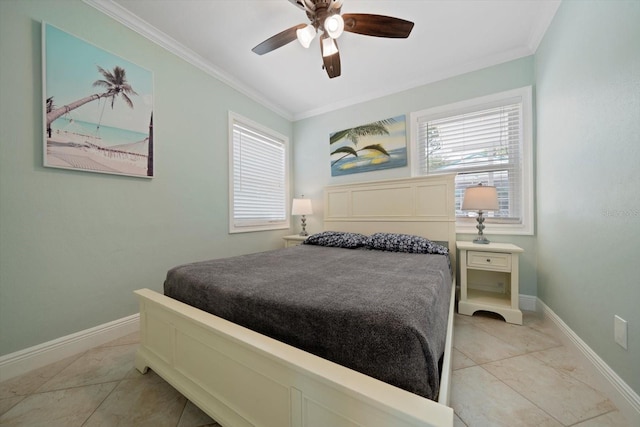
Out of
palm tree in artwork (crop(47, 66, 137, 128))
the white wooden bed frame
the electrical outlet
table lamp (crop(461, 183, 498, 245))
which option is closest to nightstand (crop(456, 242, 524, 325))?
table lamp (crop(461, 183, 498, 245))

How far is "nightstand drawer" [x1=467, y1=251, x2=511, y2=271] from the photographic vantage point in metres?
2.04

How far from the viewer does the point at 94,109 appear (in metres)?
1.72

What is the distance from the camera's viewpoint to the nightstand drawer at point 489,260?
2.04 meters

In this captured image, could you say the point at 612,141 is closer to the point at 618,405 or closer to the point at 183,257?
the point at 618,405

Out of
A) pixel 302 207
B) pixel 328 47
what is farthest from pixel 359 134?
pixel 328 47

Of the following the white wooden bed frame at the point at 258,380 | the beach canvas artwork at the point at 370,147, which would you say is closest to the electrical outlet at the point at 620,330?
the white wooden bed frame at the point at 258,380

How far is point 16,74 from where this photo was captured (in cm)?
143

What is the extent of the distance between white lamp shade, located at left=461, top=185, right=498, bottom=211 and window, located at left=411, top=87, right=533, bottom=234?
17.0 inches

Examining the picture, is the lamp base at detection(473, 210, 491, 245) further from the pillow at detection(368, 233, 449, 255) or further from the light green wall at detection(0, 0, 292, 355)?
the light green wall at detection(0, 0, 292, 355)

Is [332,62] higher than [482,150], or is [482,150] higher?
[332,62]

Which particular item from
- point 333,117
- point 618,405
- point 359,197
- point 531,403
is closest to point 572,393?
point 618,405

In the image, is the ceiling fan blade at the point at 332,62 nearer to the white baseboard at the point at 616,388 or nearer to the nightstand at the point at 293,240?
the nightstand at the point at 293,240

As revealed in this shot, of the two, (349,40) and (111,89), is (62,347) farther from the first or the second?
(349,40)

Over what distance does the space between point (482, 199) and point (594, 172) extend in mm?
802
